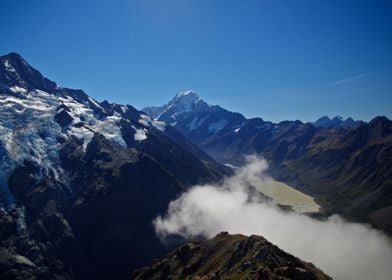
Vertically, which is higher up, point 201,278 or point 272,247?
point 272,247

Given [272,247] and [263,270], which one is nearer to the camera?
[263,270]

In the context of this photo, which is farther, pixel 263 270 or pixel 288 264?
pixel 288 264

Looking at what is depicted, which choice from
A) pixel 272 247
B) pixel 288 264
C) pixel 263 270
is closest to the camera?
pixel 263 270

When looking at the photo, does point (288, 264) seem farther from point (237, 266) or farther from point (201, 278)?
point (201, 278)

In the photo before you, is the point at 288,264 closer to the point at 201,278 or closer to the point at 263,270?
the point at 263,270

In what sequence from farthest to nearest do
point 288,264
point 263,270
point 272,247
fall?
point 272,247
point 288,264
point 263,270

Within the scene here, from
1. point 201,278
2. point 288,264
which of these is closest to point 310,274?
point 288,264

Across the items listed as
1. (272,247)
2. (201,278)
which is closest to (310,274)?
(272,247)

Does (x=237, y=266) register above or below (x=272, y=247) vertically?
below

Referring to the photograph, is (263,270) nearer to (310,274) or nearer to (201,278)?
(310,274)
